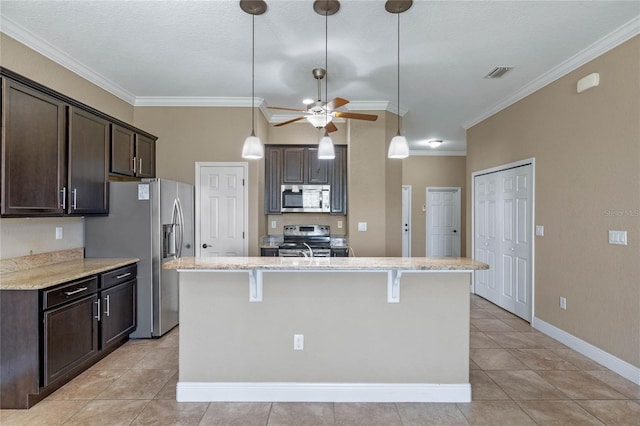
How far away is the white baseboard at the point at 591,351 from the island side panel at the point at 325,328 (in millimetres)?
1531

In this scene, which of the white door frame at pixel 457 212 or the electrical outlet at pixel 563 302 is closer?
the electrical outlet at pixel 563 302

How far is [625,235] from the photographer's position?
2748 millimetres

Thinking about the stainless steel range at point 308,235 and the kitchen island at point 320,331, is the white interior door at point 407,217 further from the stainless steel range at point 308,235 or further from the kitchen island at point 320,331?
the kitchen island at point 320,331

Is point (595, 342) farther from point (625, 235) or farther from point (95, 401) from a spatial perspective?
point (95, 401)

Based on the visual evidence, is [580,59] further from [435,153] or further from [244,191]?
[435,153]

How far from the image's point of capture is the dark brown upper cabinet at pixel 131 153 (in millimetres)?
3492

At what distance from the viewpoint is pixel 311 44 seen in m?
3.08

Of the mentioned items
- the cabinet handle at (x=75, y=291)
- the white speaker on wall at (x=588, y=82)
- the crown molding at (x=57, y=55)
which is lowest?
the cabinet handle at (x=75, y=291)

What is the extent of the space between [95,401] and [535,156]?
16.2 ft

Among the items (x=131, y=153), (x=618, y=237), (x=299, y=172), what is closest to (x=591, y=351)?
(x=618, y=237)

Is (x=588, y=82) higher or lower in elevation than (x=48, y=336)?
higher

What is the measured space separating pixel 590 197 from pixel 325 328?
2811 mm

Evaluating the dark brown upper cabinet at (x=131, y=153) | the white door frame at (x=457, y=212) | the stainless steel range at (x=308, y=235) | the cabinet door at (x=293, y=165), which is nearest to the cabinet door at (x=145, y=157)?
the dark brown upper cabinet at (x=131, y=153)

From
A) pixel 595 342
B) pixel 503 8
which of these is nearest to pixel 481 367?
pixel 595 342
